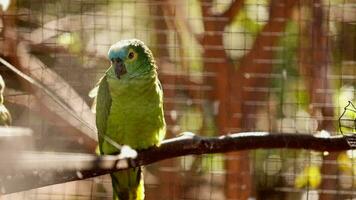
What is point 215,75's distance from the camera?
6.50 ft

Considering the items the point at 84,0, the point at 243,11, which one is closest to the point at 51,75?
the point at 84,0

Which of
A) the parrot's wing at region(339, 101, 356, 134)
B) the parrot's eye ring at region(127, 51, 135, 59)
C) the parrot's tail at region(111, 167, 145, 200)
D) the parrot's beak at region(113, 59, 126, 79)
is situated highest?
the parrot's eye ring at region(127, 51, 135, 59)

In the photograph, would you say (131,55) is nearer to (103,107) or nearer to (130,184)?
(103,107)

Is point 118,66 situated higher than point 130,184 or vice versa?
point 118,66

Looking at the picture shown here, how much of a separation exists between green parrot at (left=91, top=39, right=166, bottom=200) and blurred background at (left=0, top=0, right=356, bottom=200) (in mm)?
560

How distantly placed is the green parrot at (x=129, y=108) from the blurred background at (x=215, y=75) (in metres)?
0.56

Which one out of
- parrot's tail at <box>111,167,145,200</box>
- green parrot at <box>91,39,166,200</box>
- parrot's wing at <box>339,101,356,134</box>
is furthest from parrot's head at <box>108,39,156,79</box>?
parrot's wing at <box>339,101,356,134</box>

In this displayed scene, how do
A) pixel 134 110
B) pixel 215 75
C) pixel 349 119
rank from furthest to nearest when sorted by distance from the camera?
pixel 215 75, pixel 349 119, pixel 134 110

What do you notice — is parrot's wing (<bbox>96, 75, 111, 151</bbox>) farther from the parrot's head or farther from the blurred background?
the blurred background

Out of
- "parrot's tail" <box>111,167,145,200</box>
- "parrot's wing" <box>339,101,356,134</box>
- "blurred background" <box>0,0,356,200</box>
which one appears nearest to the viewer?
"parrot's wing" <box>339,101,356,134</box>

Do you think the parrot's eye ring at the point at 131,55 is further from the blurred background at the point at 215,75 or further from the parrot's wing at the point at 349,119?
the blurred background at the point at 215,75

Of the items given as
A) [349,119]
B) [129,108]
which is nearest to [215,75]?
[349,119]

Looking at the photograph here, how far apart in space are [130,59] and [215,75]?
608 millimetres

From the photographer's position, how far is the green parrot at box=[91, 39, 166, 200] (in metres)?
1.37
